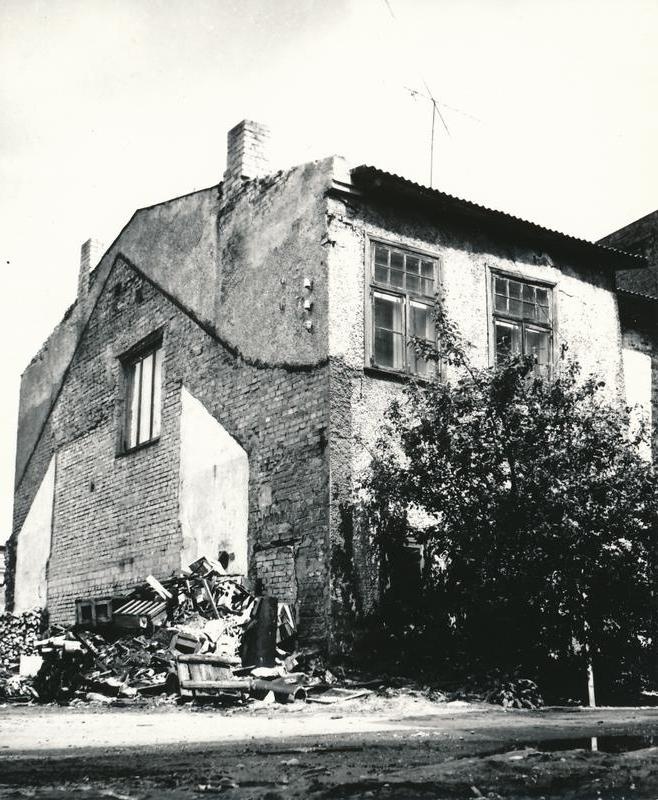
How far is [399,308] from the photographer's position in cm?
1171

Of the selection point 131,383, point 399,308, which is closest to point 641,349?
point 399,308

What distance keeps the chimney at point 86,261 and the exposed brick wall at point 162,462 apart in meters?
0.94

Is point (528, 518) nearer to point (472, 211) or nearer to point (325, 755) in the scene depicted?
point (472, 211)

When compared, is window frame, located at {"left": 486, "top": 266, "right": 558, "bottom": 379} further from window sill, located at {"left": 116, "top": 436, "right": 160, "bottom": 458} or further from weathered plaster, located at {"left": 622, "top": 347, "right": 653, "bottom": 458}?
window sill, located at {"left": 116, "top": 436, "right": 160, "bottom": 458}

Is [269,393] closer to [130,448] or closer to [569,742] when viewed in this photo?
[130,448]

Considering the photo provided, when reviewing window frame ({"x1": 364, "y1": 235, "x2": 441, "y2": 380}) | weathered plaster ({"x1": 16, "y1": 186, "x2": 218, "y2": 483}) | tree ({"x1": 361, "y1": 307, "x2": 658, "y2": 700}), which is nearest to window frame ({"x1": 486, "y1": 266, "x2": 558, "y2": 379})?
window frame ({"x1": 364, "y1": 235, "x2": 441, "y2": 380})

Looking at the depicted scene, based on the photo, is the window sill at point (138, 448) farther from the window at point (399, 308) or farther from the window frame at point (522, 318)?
the window frame at point (522, 318)

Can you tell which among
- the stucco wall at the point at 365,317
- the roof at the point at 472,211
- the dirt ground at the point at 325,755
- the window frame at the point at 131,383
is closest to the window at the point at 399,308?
the stucco wall at the point at 365,317

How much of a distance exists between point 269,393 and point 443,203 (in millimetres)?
3459

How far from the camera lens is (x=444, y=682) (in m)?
9.55

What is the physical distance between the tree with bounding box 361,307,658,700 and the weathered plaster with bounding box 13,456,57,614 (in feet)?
29.1

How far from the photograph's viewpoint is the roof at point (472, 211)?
11422 millimetres

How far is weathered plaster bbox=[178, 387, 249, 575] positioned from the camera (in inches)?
467

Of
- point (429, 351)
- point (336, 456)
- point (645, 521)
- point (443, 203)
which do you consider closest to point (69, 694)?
point (336, 456)
